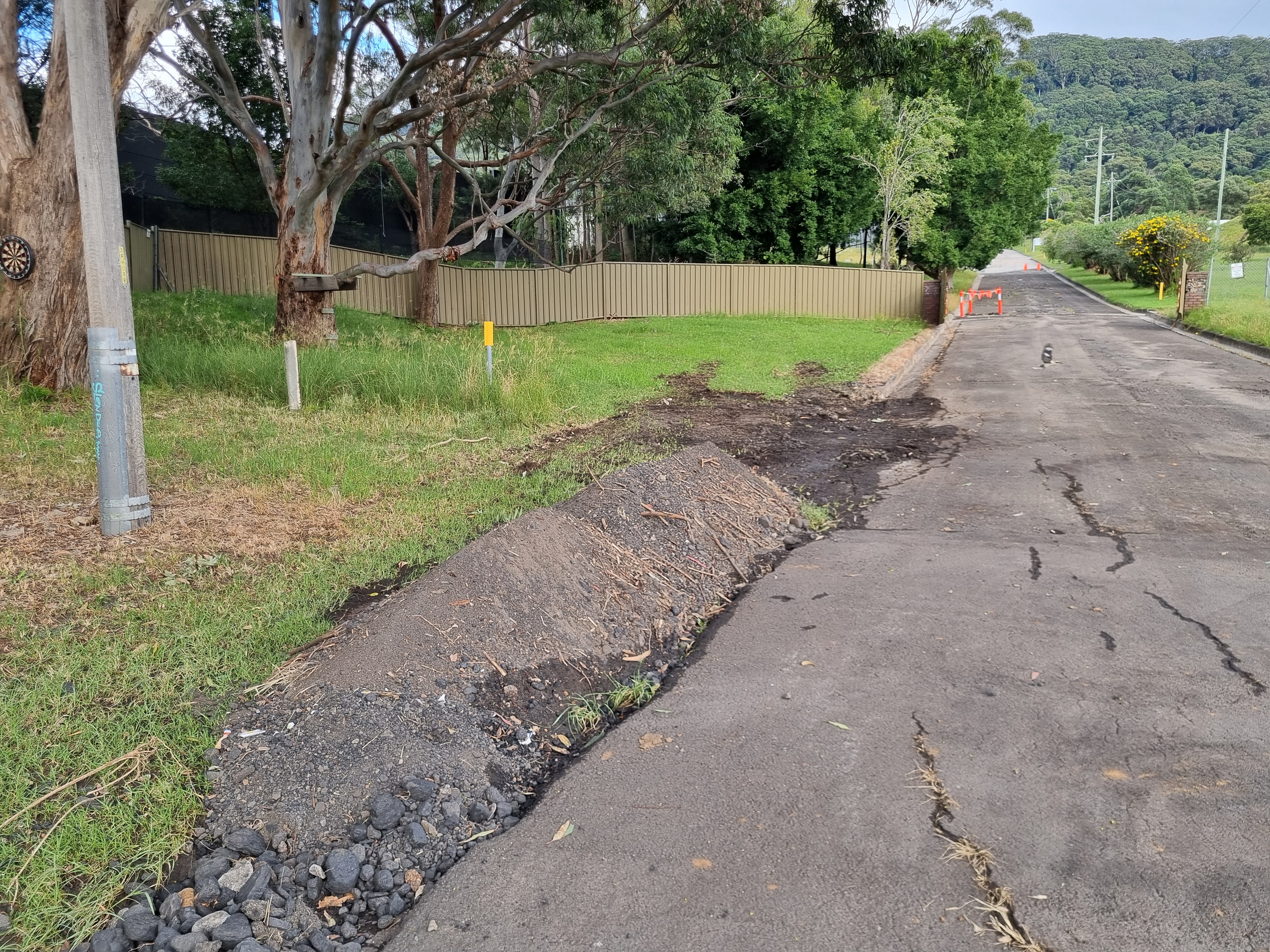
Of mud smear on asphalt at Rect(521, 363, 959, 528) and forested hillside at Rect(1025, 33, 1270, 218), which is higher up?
forested hillside at Rect(1025, 33, 1270, 218)

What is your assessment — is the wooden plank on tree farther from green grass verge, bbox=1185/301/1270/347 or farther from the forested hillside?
the forested hillside

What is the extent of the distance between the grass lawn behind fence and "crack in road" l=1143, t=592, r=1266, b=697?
4.22 m

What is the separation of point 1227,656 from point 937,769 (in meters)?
2.11

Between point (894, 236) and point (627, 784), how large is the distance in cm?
3983

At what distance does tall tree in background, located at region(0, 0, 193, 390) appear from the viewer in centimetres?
1040

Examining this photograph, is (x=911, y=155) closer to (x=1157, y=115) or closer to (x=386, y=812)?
(x=386, y=812)

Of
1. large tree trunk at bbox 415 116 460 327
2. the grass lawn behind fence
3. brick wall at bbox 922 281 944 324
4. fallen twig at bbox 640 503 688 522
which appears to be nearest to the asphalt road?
fallen twig at bbox 640 503 688 522

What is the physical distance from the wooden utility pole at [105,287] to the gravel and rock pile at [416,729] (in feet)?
6.92

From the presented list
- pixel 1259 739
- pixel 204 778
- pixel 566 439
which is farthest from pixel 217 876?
pixel 566 439

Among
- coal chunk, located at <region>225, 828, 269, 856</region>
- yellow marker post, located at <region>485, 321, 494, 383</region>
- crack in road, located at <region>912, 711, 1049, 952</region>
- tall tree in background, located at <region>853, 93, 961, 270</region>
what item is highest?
tall tree in background, located at <region>853, 93, 961, 270</region>

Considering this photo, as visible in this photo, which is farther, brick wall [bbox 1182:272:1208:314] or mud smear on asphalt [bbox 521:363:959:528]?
brick wall [bbox 1182:272:1208:314]

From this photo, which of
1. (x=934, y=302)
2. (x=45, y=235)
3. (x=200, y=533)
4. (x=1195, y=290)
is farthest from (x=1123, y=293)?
(x=200, y=533)

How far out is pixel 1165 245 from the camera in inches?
1545

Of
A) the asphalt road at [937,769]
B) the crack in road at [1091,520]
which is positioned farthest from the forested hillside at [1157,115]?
the asphalt road at [937,769]
